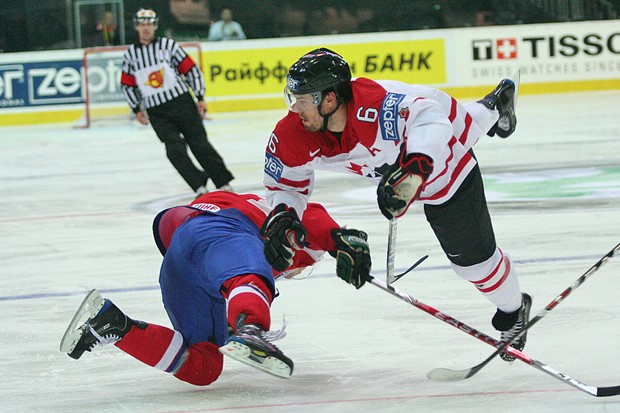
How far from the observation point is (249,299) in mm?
2629

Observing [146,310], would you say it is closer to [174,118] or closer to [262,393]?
[262,393]

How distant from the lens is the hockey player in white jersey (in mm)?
2779

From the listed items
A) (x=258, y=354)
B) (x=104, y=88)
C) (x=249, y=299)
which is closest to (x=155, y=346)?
(x=249, y=299)

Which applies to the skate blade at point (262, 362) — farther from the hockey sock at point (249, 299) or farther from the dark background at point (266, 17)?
the dark background at point (266, 17)

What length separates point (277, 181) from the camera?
9.98ft

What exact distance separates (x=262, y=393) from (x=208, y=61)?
11057 millimetres

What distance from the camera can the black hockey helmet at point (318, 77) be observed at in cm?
285

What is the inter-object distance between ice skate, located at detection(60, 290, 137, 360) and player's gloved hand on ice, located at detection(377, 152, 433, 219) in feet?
2.58

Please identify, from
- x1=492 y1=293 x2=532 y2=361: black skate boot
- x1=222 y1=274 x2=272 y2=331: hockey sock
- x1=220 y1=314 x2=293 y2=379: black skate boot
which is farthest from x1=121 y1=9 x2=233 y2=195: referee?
x1=220 y1=314 x2=293 y2=379: black skate boot

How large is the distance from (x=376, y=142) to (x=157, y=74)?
4.83 m

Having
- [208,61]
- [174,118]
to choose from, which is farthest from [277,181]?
[208,61]

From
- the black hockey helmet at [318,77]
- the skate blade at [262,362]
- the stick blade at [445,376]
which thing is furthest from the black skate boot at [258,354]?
the black hockey helmet at [318,77]

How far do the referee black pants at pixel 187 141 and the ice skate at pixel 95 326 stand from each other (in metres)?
4.25

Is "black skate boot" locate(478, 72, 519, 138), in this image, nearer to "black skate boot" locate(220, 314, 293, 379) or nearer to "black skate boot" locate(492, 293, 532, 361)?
"black skate boot" locate(492, 293, 532, 361)
